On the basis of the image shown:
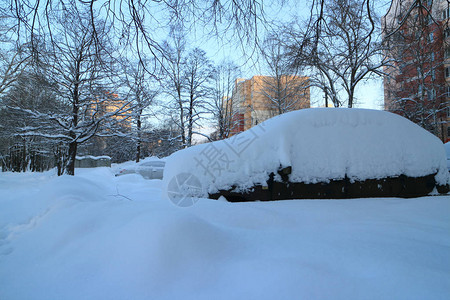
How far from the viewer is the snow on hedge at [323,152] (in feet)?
11.7

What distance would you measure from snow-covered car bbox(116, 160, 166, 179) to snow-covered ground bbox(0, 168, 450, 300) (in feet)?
30.5

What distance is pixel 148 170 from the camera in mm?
11750

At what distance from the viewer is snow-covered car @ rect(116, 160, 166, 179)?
11695 millimetres

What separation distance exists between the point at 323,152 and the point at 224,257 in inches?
104

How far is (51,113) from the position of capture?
9.60 metres

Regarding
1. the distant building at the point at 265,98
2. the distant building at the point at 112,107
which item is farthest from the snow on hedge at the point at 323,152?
the distant building at the point at 265,98

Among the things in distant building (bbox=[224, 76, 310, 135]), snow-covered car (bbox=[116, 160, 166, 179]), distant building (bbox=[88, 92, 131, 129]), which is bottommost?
snow-covered car (bbox=[116, 160, 166, 179])

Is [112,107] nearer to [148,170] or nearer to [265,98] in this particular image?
[148,170]

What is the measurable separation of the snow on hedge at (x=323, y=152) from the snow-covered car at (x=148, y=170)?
811 centimetres

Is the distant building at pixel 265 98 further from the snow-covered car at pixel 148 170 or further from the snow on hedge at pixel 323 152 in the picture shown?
the snow on hedge at pixel 323 152

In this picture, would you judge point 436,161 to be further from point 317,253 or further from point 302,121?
point 317,253

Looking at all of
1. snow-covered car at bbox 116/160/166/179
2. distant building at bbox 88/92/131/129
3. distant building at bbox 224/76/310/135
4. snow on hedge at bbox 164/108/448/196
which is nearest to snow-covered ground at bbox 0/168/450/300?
snow on hedge at bbox 164/108/448/196

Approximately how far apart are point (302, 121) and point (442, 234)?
86.7 inches

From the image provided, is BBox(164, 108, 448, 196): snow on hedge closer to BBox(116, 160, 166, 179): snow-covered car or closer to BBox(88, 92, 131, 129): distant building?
BBox(88, 92, 131, 129): distant building
